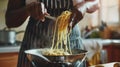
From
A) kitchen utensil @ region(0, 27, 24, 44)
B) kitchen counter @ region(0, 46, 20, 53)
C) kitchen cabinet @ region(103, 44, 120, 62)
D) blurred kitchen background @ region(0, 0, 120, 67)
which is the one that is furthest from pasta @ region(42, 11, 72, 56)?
kitchen cabinet @ region(103, 44, 120, 62)

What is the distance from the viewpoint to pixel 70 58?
815 millimetres

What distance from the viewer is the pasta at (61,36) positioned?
3.21 feet

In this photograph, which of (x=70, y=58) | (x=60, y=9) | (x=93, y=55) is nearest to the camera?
(x=70, y=58)

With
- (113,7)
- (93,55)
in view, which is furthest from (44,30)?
(113,7)

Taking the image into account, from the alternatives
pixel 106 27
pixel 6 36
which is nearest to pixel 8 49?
pixel 6 36

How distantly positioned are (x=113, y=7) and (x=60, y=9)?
2.63 meters

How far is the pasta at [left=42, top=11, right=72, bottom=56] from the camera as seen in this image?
98cm

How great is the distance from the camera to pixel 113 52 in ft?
Result: 10.6

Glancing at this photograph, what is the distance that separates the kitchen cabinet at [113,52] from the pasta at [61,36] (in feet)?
6.91

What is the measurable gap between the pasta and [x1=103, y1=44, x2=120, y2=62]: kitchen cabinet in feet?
6.91

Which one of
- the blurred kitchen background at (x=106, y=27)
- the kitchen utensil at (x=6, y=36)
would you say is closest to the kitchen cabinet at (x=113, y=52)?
the blurred kitchen background at (x=106, y=27)

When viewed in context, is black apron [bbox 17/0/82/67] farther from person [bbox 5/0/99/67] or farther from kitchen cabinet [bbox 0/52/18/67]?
kitchen cabinet [bbox 0/52/18/67]

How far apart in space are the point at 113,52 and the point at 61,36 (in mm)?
2294

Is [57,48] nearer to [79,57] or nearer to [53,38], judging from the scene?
[53,38]
